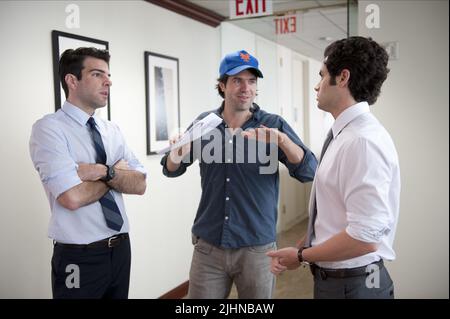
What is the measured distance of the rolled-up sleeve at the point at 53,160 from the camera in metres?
1.51

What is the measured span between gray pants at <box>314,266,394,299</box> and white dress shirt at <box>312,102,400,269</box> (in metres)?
0.04

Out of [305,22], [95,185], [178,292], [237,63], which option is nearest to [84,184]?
[95,185]

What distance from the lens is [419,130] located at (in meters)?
2.62

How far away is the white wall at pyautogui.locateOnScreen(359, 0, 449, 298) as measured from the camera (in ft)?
8.31

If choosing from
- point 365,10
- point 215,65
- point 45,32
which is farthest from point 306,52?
point 45,32

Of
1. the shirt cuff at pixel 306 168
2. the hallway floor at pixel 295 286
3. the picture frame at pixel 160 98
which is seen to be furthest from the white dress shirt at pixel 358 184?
the hallway floor at pixel 295 286

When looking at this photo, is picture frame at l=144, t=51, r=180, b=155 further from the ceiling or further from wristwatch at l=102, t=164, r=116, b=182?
wristwatch at l=102, t=164, r=116, b=182

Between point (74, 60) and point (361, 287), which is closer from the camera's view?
point (361, 287)

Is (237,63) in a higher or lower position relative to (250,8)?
lower

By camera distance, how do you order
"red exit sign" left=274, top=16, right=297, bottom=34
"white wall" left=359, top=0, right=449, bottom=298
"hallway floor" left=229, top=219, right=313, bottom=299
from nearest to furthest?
"red exit sign" left=274, top=16, right=297, bottom=34
"white wall" left=359, top=0, right=449, bottom=298
"hallway floor" left=229, top=219, right=313, bottom=299

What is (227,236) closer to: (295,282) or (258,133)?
(258,133)

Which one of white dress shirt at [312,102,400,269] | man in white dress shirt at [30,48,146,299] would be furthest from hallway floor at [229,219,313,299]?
white dress shirt at [312,102,400,269]

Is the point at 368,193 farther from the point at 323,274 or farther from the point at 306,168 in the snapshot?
the point at 306,168

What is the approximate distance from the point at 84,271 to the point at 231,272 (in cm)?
60
